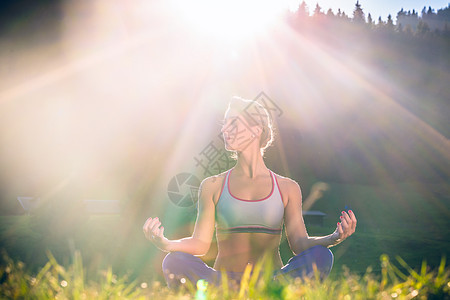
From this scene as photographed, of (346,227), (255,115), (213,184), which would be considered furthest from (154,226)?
(346,227)

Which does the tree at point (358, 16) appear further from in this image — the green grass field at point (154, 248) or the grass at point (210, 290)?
the grass at point (210, 290)

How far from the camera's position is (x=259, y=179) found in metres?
3.83

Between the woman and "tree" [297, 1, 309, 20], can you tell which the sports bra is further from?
"tree" [297, 1, 309, 20]

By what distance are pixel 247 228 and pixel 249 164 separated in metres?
0.68

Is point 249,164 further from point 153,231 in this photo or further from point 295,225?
point 153,231

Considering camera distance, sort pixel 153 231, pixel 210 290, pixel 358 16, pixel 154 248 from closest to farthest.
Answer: pixel 210 290 < pixel 153 231 < pixel 154 248 < pixel 358 16

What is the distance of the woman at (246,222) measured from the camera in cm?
321

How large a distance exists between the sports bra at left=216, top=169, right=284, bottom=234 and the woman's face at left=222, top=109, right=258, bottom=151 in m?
0.49

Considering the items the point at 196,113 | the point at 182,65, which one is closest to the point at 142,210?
the point at 196,113

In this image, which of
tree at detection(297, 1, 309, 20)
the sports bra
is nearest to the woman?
the sports bra

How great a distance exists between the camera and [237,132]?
12.5 ft

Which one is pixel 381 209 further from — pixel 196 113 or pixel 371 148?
pixel 196 113

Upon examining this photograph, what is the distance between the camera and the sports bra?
11.5ft

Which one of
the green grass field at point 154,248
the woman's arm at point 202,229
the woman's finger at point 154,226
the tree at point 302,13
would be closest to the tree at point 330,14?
the tree at point 302,13
